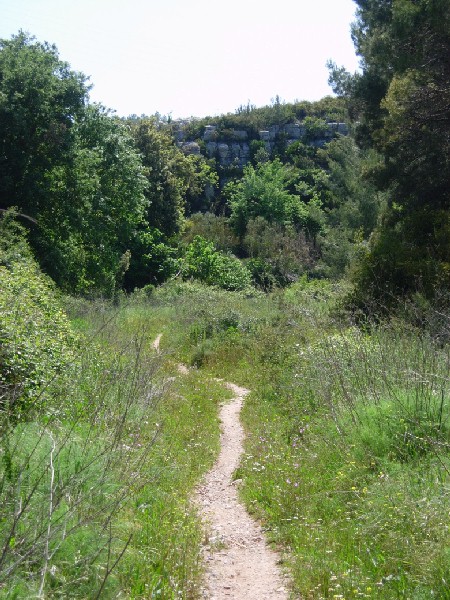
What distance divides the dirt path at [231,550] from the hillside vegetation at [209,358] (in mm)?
155

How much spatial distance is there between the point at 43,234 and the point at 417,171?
12.0m

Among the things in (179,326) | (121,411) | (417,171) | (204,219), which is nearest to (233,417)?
(121,411)

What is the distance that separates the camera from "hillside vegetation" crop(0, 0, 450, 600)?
4.45 m

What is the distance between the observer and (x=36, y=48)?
75.0 ft

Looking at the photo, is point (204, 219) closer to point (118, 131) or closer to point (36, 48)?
point (118, 131)

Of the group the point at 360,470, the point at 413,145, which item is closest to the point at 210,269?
the point at 413,145

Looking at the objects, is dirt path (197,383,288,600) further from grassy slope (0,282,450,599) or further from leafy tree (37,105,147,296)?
leafy tree (37,105,147,296)

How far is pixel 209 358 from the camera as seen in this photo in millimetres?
14594

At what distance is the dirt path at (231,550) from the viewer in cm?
483

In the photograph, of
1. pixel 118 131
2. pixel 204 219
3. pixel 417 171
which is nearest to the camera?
pixel 417 171

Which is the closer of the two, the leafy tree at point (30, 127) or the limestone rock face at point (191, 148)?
the leafy tree at point (30, 127)

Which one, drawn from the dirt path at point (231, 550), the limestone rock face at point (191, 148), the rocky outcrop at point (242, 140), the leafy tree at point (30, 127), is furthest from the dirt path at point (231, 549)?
the rocky outcrop at point (242, 140)

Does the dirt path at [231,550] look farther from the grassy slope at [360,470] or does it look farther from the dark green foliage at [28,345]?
the dark green foliage at [28,345]

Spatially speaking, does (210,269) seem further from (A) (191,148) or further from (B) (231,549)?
(A) (191,148)
